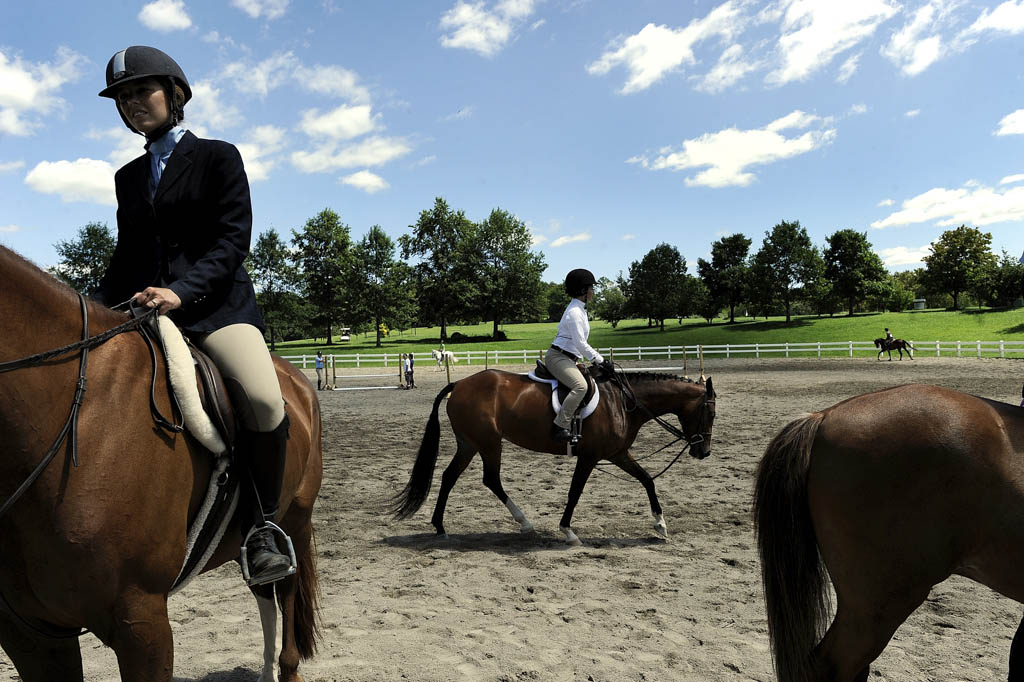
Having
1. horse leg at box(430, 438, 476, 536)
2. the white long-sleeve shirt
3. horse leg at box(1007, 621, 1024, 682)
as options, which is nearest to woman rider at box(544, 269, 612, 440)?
the white long-sleeve shirt

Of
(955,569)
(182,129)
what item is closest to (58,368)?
(182,129)

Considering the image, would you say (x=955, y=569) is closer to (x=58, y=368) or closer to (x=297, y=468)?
(x=297, y=468)

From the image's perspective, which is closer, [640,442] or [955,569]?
[955,569]

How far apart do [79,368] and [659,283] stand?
228 ft

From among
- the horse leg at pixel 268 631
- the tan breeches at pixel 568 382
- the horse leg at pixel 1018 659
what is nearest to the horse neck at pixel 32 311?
the horse leg at pixel 268 631

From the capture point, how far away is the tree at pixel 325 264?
197ft

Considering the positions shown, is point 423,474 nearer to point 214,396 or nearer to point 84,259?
point 214,396

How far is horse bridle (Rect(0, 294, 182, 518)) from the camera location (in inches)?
69.6

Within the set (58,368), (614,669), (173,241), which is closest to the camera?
(58,368)

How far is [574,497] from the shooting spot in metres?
6.39

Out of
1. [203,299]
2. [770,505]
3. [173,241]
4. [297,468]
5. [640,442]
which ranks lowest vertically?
[640,442]

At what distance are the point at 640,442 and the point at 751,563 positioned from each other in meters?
6.15

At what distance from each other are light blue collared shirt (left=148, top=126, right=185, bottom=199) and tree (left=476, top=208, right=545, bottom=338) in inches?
2441

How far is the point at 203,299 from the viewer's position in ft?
8.29
